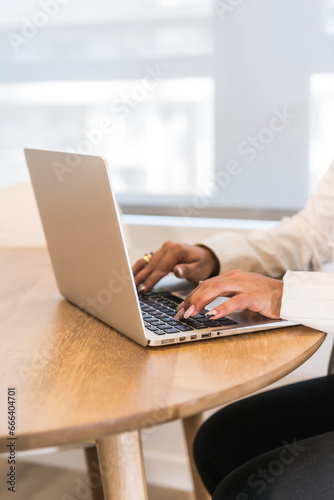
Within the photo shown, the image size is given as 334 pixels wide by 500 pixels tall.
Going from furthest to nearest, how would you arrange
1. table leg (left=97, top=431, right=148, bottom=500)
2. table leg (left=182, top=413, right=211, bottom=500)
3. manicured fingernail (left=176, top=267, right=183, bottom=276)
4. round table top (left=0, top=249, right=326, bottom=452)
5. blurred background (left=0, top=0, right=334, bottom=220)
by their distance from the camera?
blurred background (left=0, top=0, right=334, bottom=220), table leg (left=182, top=413, right=211, bottom=500), manicured fingernail (left=176, top=267, right=183, bottom=276), table leg (left=97, top=431, right=148, bottom=500), round table top (left=0, top=249, right=326, bottom=452)

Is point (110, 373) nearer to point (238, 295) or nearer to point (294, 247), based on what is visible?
point (238, 295)

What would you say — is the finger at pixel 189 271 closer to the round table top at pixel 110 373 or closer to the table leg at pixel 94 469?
the round table top at pixel 110 373

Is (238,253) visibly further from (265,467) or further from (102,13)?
(102,13)

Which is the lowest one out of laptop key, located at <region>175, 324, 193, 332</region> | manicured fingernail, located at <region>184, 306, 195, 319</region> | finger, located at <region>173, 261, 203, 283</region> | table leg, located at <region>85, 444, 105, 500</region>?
table leg, located at <region>85, 444, 105, 500</region>

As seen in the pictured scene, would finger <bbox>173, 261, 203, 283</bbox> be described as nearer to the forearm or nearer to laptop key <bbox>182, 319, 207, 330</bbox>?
the forearm

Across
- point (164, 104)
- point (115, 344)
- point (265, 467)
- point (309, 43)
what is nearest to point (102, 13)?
point (164, 104)

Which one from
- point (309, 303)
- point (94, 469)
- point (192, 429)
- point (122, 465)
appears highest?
point (309, 303)

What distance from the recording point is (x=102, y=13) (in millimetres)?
1902

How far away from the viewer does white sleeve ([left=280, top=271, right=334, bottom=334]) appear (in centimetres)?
89

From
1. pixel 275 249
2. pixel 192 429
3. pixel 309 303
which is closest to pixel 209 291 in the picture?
pixel 309 303

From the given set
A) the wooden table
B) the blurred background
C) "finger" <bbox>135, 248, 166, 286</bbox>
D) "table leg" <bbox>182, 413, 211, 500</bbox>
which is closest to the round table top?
the wooden table

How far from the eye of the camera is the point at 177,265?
3.63ft

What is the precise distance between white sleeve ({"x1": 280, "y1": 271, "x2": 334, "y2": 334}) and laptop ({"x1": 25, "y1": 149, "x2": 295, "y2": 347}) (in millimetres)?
25

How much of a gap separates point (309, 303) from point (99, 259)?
303 millimetres
